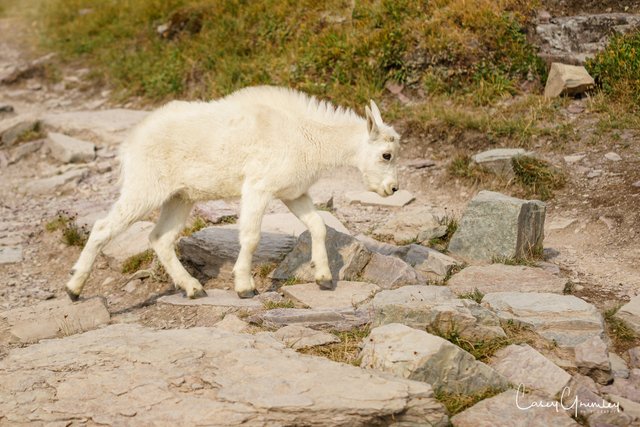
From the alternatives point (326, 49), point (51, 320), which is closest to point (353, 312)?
point (51, 320)

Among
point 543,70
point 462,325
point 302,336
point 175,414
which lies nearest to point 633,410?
point 462,325

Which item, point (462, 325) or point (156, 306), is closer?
point (462, 325)

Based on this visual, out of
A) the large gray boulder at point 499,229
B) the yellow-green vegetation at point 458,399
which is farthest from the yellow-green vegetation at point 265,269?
the yellow-green vegetation at point 458,399

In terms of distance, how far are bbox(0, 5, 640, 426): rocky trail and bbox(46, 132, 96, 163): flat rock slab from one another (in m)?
0.59

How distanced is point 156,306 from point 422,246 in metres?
3.42

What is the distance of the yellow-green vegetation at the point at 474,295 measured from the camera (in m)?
8.09

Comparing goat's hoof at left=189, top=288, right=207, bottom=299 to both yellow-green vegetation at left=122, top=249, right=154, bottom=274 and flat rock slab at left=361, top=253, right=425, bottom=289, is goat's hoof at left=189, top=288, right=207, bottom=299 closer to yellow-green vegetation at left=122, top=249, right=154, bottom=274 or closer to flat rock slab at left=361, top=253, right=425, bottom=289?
yellow-green vegetation at left=122, top=249, right=154, bottom=274

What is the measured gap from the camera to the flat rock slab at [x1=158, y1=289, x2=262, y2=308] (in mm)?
8344

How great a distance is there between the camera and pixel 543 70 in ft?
48.4

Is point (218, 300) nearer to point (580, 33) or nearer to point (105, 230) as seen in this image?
point (105, 230)

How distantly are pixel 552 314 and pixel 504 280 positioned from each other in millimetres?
1292

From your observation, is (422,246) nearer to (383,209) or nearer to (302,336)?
(383,209)

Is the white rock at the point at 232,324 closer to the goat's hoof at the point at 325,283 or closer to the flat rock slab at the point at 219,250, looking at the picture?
the goat's hoof at the point at 325,283

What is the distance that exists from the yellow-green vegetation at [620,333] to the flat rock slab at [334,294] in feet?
7.98
